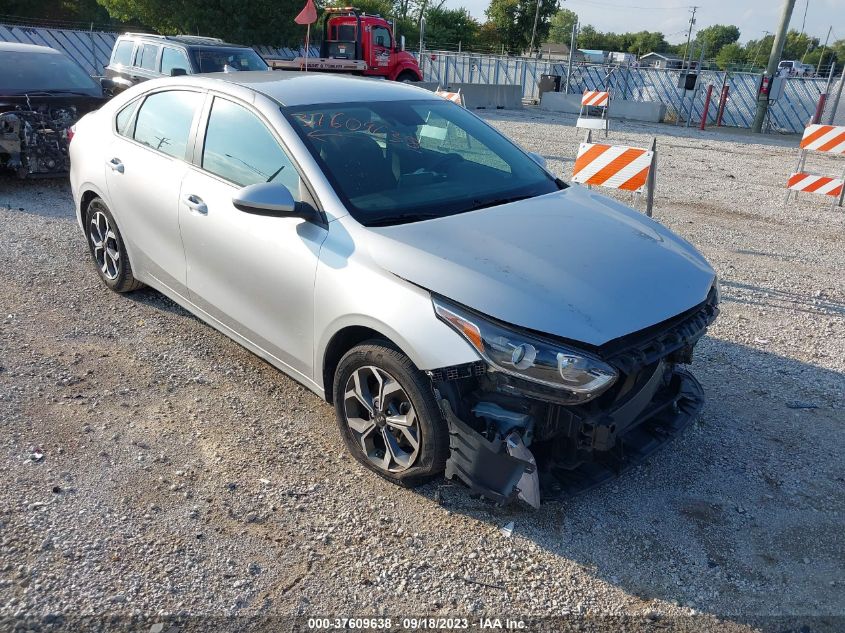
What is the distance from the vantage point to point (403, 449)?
10.4 feet

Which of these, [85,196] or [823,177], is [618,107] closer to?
[823,177]

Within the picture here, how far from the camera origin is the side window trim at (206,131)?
10.8 ft

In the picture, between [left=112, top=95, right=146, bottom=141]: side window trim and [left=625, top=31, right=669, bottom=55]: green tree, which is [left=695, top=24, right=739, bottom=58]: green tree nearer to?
[left=625, top=31, right=669, bottom=55]: green tree

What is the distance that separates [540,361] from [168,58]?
12355mm

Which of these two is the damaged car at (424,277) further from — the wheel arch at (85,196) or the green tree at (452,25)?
the green tree at (452,25)

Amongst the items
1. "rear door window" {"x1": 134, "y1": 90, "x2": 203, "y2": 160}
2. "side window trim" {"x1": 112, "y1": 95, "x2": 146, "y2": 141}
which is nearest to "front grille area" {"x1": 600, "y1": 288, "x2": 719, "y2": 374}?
"rear door window" {"x1": 134, "y1": 90, "x2": 203, "y2": 160}

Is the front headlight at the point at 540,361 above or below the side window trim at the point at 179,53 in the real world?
below

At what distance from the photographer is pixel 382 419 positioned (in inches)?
123

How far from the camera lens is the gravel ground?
2631 millimetres

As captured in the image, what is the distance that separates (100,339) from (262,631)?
2.90 metres

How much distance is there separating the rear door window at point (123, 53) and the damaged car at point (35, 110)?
183 inches

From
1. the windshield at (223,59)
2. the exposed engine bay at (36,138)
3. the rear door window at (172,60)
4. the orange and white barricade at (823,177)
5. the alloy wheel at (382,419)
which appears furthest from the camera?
the windshield at (223,59)

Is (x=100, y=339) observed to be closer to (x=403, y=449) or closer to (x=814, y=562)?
(x=403, y=449)

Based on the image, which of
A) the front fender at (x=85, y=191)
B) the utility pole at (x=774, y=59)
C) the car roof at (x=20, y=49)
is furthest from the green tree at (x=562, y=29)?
the front fender at (x=85, y=191)
